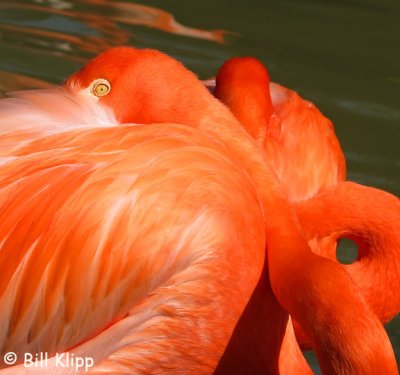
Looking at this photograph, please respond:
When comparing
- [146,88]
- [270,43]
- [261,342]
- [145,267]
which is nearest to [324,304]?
[261,342]

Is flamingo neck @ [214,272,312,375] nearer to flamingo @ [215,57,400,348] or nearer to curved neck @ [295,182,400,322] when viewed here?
flamingo @ [215,57,400,348]

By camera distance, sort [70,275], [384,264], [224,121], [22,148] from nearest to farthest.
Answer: [70,275]
[22,148]
[224,121]
[384,264]

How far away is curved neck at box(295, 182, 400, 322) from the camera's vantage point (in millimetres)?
4746

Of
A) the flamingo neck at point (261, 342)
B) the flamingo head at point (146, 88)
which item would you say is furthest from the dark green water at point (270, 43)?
the flamingo neck at point (261, 342)

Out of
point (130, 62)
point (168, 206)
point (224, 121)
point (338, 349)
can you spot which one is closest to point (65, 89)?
point (130, 62)

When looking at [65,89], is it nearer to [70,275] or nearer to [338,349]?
[70,275]

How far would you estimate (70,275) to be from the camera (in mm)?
3596

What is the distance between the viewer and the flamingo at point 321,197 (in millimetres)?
4750

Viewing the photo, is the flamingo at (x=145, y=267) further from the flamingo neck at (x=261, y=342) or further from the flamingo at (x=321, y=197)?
the flamingo at (x=321, y=197)

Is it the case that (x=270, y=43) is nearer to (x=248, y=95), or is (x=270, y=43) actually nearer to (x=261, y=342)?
(x=248, y=95)

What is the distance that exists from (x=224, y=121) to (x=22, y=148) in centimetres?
79

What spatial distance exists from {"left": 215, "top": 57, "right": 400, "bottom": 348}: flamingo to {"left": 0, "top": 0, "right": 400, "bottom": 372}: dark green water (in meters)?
1.44

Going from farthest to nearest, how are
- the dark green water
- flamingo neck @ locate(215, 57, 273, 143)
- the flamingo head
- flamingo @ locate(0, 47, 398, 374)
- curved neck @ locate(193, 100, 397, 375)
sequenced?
the dark green water, flamingo neck @ locate(215, 57, 273, 143), the flamingo head, flamingo @ locate(0, 47, 398, 374), curved neck @ locate(193, 100, 397, 375)

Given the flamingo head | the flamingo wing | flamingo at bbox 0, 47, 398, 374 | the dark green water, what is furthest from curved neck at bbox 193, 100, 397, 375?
the dark green water
